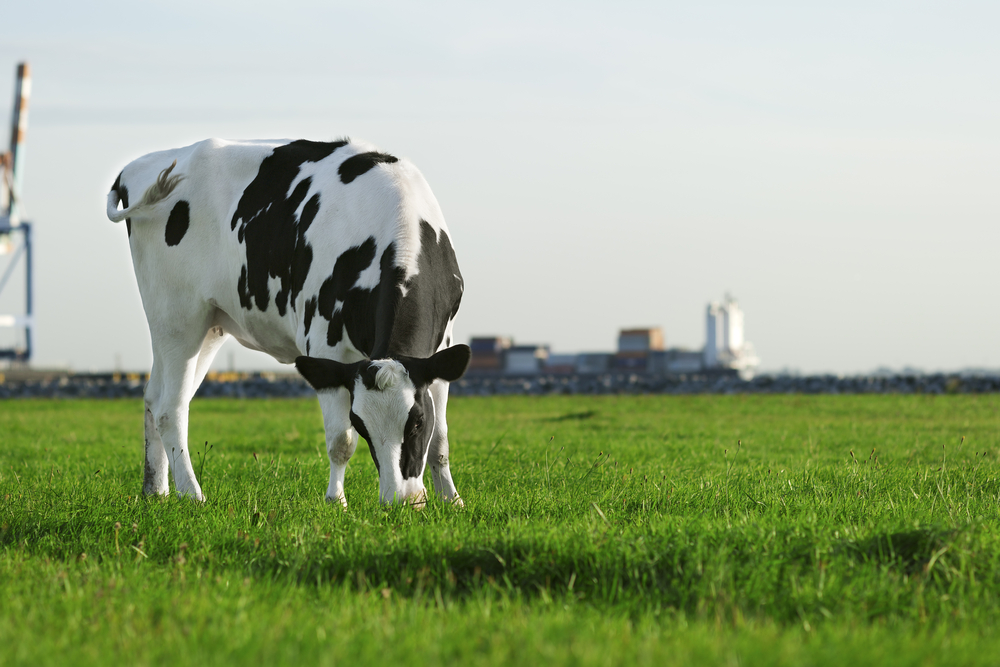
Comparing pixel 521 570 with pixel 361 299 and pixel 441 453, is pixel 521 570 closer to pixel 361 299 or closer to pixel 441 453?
pixel 441 453

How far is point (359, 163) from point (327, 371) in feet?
7.14

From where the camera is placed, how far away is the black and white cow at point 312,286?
5324 millimetres

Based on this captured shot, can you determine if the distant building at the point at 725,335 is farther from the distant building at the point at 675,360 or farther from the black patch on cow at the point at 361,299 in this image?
the black patch on cow at the point at 361,299

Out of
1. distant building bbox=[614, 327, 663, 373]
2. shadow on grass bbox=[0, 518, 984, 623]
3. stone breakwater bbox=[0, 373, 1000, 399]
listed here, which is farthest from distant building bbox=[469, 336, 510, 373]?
shadow on grass bbox=[0, 518, 984, 623]

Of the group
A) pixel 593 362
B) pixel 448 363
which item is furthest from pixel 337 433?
pixel 593 362

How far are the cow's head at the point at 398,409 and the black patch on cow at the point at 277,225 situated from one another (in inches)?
59.6

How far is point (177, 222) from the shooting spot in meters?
7.55

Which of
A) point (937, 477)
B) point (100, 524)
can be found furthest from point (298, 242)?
point (937, 477)

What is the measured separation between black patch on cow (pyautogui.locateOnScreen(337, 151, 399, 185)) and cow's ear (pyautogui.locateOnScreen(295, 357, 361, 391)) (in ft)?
6.24

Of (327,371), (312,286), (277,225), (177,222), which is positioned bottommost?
(327,371)

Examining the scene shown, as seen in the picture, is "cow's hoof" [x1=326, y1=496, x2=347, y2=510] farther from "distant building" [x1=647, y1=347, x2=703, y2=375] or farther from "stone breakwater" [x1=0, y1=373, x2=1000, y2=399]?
"distant building" [x1=647, y1=347, x2=703, y2=375]

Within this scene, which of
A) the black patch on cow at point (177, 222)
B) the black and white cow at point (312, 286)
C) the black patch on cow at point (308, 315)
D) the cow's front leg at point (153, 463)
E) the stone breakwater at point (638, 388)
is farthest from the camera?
the stone breakwater at point (638, 388)

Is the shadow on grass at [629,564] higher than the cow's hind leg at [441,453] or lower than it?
lower

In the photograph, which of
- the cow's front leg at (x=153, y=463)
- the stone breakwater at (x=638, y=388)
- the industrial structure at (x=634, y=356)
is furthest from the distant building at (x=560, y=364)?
the cow's front leg at (x=153, y=463)
